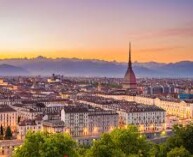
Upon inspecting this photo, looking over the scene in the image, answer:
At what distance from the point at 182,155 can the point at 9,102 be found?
64355 mm


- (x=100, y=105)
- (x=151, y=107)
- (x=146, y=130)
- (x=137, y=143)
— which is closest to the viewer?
(x=137, y=143)

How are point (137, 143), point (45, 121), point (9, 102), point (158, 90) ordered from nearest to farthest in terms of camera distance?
point (137, 143) → point (45, 121) → point (9, 102) → point (158, 90)

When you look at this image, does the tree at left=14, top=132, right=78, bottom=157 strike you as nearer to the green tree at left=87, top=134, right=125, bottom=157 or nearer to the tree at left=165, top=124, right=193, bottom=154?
the green tree at left=87, top=134, right=125, bottom=157

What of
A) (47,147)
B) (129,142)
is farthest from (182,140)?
(47,147)

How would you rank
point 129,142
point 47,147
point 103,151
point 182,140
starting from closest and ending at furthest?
1. point 47,147
2. point 103,151
3. point 129,142
4. point 182,140

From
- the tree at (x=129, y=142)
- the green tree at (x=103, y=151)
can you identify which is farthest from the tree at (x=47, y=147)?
the tree at (x=129, y=142)

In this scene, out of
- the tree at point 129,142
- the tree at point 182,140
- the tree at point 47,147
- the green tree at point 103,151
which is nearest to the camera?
the tree at point 47,147

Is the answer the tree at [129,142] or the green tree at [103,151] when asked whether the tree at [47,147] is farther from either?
the tree at [129,142]

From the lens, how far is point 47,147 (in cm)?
3192

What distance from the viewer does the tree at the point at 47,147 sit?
105 feet

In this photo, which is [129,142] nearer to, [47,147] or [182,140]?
[182,140]

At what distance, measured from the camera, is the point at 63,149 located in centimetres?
3266

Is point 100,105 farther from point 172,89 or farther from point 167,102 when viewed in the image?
point 172,89

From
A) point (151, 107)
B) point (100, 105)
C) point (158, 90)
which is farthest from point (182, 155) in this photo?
point (158, 90)
